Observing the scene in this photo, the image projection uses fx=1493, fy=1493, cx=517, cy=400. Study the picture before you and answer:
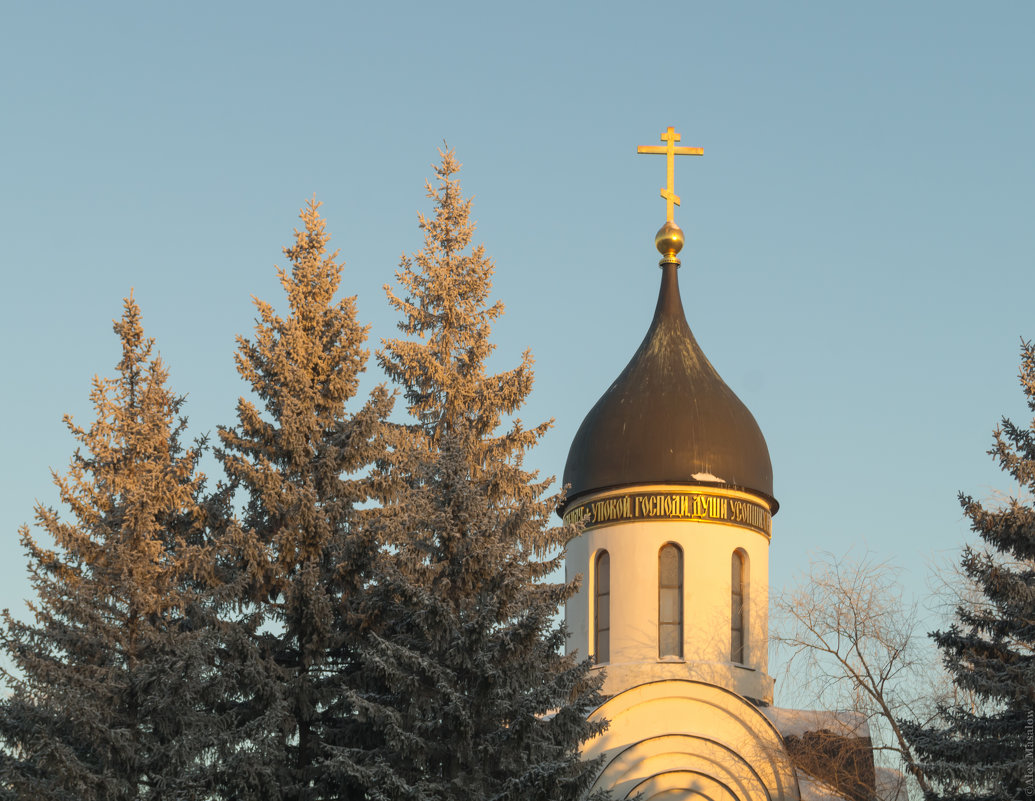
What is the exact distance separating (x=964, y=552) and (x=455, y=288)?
7601 millimetres

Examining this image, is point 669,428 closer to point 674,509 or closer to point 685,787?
point 674,509

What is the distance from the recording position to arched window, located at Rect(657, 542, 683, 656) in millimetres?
22562

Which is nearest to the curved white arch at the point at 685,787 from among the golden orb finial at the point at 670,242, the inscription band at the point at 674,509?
the inscription band at the point at 674,509

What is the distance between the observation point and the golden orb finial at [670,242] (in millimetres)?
24797

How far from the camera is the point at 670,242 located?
2478 cm

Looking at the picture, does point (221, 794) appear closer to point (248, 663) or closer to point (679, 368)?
point (248, 663)

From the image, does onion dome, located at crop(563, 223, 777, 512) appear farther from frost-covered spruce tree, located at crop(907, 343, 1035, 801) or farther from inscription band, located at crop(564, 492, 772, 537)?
frost-covered spruce tree, located at crop(907, 343, 1035, 801)

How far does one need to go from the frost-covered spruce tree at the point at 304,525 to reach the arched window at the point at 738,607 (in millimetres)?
7587

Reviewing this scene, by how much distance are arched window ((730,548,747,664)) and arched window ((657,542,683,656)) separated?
84 cm

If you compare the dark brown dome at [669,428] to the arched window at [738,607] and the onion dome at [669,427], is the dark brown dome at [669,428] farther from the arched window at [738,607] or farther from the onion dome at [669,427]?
the arched window at [738,607]

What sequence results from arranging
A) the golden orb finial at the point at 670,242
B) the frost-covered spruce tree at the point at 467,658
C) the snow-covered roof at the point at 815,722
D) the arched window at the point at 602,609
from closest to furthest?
1. the frost-covered spruce tree at the point at 467,658
2. the snow-covered roof at the point at 815,722
3. the arched window at the point at 602,609
4. the golden orb finial at the point at 670,242

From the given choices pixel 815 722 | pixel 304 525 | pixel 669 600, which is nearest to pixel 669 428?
pixel 669 600

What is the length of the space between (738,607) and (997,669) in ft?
24.4

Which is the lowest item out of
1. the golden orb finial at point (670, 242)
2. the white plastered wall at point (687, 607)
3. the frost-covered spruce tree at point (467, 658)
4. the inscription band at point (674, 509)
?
the frost-covered spruce tree at point (467, 658)
